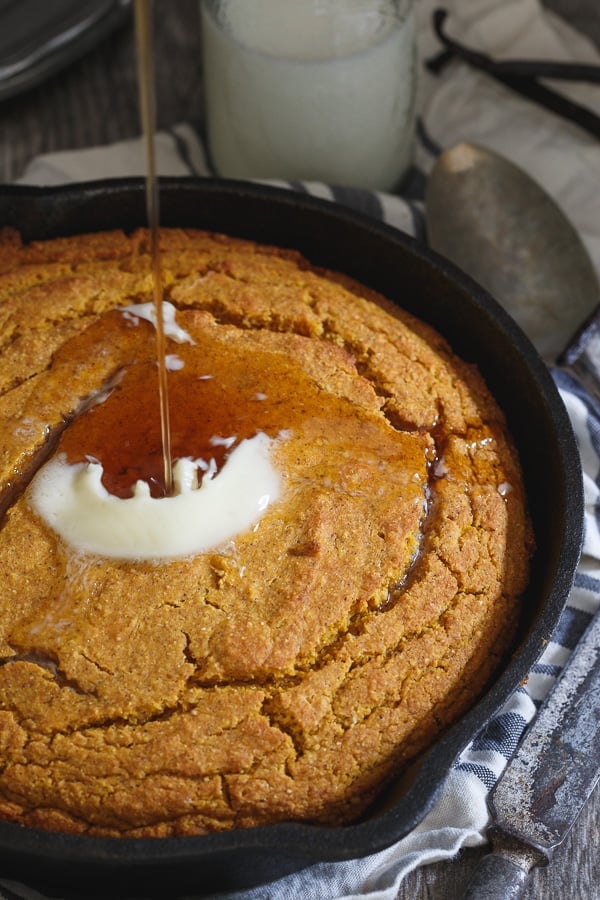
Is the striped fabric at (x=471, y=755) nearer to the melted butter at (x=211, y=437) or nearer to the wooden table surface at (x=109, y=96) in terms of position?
the melted butter at (x=211, y=437)

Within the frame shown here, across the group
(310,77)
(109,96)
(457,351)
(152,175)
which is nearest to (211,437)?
(152,175)

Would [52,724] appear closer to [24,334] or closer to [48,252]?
[24,334]

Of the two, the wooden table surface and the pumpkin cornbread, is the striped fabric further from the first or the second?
the wooden table surface

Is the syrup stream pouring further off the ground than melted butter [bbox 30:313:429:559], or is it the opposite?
the syrup stream pouring

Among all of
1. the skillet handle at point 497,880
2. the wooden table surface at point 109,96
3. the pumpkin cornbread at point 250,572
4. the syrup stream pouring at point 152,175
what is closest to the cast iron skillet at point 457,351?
the pumpkin cornbread at point 250,572

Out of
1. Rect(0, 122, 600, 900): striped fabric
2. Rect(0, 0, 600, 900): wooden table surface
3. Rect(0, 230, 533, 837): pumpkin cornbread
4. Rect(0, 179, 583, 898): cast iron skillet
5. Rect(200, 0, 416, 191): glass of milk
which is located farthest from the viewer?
Rect(0, 0, 600, 900): wooden table surface

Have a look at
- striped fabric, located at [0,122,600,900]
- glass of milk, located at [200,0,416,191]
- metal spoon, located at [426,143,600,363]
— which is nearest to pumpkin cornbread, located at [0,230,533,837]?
striped fabric, located at [0,122,600,900]
